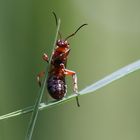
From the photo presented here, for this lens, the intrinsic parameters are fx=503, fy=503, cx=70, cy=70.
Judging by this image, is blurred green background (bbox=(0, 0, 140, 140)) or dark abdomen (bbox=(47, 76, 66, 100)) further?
blurred green background (bbox=(0, 0, 140, 140))

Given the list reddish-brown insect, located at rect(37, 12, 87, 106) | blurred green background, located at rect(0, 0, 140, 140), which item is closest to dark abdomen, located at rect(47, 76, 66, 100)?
reddish-brown insect, located at rect(37, 12, 87, 106)

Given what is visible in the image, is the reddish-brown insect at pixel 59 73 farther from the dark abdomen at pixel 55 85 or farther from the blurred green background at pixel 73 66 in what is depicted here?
the blurred green background at pixel 73 66

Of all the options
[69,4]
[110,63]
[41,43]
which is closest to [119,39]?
[110,63]

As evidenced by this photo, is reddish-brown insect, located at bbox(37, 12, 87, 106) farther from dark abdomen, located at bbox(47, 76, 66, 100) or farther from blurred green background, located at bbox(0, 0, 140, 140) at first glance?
blurred green background, located at bbox(0, 0, 140, 140)

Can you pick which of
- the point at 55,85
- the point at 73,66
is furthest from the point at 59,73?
the point at 73,66

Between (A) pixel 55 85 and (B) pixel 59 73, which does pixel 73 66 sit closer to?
(B) pixel 59 73

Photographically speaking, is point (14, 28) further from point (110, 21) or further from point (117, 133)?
point (110, 21)

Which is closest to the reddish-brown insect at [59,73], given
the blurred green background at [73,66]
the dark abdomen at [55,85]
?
the dark abdomen at [55,85]

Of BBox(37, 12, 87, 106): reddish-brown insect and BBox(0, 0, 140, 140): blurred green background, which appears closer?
BBox(37, 12, 87, 106): reddish-brown insect
